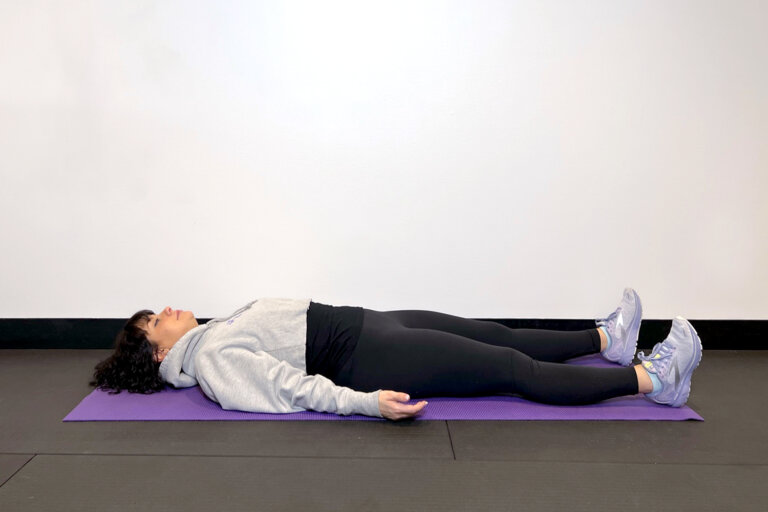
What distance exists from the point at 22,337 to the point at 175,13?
6.64ft

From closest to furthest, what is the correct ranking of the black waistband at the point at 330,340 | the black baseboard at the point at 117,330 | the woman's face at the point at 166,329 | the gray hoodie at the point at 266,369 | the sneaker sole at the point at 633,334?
1. the gray hoodie at the point at 266,369
2. the black waistband at the point at 330,340
3. the woman's face at the point at 166,329
4. the sneaker sole at the point at 633,334
5. the black baseboard at the point at 117,330

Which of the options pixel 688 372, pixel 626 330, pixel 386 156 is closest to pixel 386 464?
pixel 688 372

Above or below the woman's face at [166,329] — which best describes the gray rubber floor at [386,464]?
below

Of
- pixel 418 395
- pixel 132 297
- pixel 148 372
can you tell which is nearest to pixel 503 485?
pixel 418 395

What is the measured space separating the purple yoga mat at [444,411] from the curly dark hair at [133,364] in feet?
0.22

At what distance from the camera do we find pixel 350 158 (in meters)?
3.30

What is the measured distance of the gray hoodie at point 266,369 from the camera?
2.41 m

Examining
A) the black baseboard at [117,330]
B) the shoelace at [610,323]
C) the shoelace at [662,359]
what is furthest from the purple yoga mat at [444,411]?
the black baseboard at [117,330]

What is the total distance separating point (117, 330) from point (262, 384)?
→ 55.3 inches

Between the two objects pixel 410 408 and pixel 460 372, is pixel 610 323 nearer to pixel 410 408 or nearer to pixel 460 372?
pixel 460 372

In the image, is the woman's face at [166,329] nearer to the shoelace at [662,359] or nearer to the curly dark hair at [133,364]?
the curly dark hair at [133,364]

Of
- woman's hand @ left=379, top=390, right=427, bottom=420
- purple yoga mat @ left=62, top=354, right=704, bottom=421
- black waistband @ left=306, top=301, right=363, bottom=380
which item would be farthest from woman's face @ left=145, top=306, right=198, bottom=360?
woman's hand @ left=379, top=390, right=427, bottom=420

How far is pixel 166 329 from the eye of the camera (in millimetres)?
2641

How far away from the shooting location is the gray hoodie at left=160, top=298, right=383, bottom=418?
2.41m
